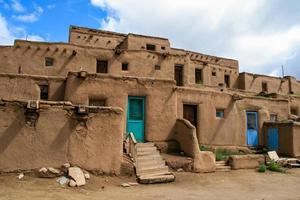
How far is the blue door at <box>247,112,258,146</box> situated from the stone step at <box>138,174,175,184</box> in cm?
941

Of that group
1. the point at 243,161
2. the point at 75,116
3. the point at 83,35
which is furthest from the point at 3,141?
the point at 83,35

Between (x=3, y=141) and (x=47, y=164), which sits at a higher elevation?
(x=3, y=141)

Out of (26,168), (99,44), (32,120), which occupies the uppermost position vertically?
(99,44)

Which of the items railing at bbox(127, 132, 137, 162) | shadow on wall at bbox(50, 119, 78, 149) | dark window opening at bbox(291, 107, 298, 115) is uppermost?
dark window opening at bbox(291, 107, 298, 115)

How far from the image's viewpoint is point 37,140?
10.5 metres

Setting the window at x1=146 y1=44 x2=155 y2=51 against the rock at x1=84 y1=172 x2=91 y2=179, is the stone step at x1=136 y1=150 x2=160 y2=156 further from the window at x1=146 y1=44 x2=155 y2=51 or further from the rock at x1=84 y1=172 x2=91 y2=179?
the window at x1=146 y1=44 x2=155 y2=51

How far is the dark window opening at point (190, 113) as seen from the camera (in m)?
17.1

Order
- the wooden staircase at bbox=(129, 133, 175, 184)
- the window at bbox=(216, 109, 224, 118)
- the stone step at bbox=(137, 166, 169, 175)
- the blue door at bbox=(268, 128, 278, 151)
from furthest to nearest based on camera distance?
the blue door at bbox=(268, 128, 278, 151), the window at bbox=(216, 109, 224, 118), the stone step at bbox=(137, 166, 169, 175), the wooden staircase at bbox=(129, 133, 175, 184)

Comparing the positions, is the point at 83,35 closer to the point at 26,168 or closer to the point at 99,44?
the point at 99,44

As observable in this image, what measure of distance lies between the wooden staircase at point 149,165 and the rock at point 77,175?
2.14 m

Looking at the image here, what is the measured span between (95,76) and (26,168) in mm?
6001

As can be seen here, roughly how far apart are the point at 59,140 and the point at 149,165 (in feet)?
12.7

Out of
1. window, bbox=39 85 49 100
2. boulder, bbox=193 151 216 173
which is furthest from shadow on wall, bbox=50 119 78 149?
boulder, bbox=193 151 216 173

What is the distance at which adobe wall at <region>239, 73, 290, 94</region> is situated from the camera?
3234 cm
